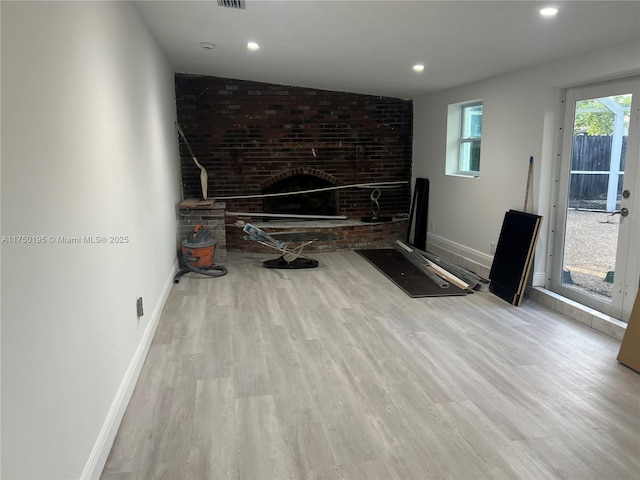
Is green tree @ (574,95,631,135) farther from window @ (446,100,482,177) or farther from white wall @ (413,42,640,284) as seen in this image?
window @ (446,100,482,177)

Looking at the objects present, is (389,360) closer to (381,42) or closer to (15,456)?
(15,456)

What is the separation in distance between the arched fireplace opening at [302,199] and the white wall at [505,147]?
1.53 metres

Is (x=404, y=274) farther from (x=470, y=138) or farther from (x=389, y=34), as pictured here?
(x=389, y=34)

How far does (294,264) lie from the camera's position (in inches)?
232

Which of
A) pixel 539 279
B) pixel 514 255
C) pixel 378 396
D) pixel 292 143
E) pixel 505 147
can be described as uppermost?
pixel 292 143

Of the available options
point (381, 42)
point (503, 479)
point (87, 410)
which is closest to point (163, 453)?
point (87, 410)

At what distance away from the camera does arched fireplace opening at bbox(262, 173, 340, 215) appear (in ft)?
23.6

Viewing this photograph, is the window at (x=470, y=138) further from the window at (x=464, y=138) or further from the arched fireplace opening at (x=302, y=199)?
the arched fireplace opening at (x=302, y=199)

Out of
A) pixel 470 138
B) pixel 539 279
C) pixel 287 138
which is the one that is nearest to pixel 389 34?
pixel 470 138

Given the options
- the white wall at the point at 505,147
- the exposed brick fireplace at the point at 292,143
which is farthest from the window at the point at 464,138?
the exposed brick fireplace at the point at 292,143

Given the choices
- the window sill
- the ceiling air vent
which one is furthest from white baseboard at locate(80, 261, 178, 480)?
the window sill

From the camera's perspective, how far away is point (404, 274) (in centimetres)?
545

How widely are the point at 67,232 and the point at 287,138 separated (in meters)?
5.31

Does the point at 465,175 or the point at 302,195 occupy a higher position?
the point at 465,175
